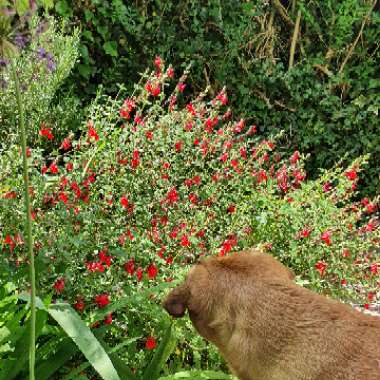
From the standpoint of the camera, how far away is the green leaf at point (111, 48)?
657 centimetres

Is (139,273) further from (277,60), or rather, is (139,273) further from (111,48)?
(277,60)

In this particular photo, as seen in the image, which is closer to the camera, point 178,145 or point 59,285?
point 59,285

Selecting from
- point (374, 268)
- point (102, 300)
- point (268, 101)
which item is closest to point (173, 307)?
point (102, 300)

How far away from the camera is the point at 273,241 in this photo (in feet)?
13.0

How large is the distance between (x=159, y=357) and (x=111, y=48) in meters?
4.27

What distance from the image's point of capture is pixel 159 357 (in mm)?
3012

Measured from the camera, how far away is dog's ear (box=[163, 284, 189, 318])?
2123 mm

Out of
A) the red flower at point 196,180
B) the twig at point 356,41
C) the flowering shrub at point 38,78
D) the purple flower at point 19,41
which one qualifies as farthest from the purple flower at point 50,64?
the twig at point 356,41

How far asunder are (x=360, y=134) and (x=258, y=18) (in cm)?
175

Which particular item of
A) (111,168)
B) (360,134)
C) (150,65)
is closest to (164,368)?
(111,168)

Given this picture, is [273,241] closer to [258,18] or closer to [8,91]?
[8,91]

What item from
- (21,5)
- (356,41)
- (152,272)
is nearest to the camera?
(21,5)

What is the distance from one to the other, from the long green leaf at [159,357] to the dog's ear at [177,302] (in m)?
0.91

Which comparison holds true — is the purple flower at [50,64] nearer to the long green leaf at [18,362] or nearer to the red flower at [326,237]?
the red flower at [326,237]
